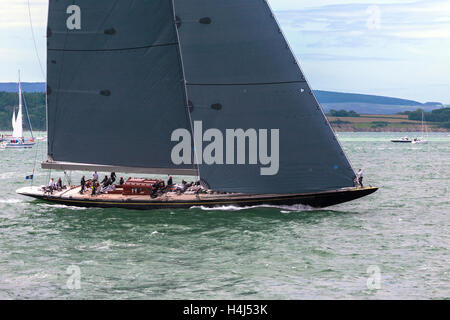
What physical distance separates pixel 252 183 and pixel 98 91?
414 inches

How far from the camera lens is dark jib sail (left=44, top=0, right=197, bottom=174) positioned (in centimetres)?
3400

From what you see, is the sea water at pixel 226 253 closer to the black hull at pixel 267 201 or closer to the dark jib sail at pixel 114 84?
the black hull at pixel 267 201

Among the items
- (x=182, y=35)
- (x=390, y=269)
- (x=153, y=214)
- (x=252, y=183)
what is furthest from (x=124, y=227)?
(x=390, y=269)

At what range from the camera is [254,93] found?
32.4 m

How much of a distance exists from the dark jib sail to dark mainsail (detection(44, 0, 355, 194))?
6cm

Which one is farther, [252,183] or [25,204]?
[25,204]

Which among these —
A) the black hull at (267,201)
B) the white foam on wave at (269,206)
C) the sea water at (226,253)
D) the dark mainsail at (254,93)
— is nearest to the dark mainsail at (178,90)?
the dark mainsail at (254,93)

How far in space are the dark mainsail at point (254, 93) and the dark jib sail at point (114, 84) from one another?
1.52 metres

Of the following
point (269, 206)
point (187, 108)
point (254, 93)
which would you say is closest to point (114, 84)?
point (187, 108)

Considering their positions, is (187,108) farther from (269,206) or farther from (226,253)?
(226,253)

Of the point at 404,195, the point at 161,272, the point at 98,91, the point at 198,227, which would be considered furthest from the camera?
the point at 404,195

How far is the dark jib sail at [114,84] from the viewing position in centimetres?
3400
